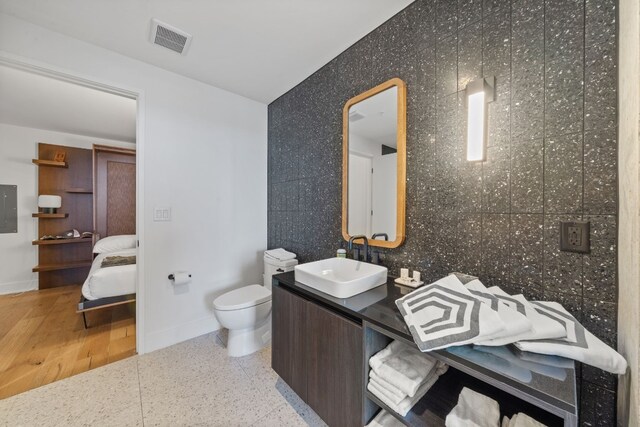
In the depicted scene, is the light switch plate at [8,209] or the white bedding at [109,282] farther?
the light switch plate at [8,209]

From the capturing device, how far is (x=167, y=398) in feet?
4.94

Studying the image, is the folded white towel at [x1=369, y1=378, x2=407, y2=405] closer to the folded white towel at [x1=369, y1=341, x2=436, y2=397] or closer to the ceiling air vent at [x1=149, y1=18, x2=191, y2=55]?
the folded white towel at [x1=369, y1=341, x2=436, y2=397]

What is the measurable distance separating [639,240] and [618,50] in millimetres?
713

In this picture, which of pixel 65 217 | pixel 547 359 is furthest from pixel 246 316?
pixel 65 217

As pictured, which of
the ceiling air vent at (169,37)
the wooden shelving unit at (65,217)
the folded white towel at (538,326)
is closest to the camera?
the folded white towel at (538,326)

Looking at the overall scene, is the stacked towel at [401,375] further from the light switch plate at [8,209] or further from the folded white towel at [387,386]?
the light switch plate at [8,209]

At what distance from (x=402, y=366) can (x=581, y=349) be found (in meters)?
0.57

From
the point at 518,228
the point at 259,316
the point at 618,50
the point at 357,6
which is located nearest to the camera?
the point at 618,50

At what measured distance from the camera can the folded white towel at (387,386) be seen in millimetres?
906

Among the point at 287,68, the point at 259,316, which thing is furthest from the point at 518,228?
the point at 287,68

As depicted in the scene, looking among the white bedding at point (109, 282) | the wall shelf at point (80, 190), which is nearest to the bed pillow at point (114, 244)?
the white bedding at point (109, 282)

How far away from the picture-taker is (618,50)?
0.81 m

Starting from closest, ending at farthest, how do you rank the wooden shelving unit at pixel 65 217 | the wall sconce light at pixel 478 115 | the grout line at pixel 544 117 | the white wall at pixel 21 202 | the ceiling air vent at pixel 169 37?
Answer: 1. the grout line at pixel 544 117
2. the wall sconce light at pixel 478 115
3. the ceiling air vent at pixel 169 37
4. the white wall at pixel 21 202
5. the wooden shelving unit at pixel 65 217

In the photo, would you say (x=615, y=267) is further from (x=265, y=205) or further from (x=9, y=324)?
(x=9, y=324)
